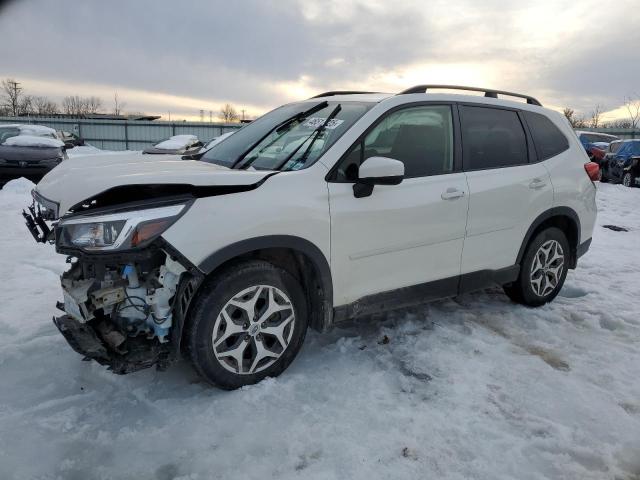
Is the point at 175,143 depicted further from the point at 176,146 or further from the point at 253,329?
the point at 253,329

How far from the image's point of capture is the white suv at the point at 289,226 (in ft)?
8.36

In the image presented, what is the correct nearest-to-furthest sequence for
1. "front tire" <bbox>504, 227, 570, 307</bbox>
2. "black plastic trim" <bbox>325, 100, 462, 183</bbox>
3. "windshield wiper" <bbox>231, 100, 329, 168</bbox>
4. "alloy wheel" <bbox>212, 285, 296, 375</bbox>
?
"alloy wheel" <bbox>212, 285, 296, 375</bbox> → "black plastic trim" <bbox>325, 100, 462, 183</bbox> → "windshield wiper" <bbox>231, 100, 329, 168</bbox> → "front tire" <bbox>504, 227, 570, 307</bbox>

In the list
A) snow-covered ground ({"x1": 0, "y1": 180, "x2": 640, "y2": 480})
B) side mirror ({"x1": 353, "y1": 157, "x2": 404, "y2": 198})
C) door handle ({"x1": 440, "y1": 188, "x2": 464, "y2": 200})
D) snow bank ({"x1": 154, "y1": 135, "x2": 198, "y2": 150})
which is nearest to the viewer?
snow-covered ground ({"x1": 0, "y1": 180, "x2": 640, "y2": 480})

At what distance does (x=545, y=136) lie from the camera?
4246 millimetres

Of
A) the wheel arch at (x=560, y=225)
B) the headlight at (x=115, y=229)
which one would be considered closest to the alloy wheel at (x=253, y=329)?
the headlight at (x=115, y=229)

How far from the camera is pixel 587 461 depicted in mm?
2346

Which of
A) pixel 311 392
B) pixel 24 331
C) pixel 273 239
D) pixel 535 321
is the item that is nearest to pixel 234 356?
pixel 311 392

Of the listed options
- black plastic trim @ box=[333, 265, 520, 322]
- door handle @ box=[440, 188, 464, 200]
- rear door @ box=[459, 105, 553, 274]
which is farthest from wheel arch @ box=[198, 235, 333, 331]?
rear door @ box=[459, 105, 553, 274]

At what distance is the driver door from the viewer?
301cm

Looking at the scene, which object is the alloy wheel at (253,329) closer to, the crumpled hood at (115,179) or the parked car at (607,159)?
the crumpled hood at (115,179)

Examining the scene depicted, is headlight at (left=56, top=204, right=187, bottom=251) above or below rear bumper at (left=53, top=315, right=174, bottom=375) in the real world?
above

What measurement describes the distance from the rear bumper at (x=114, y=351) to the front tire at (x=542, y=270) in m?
3.04

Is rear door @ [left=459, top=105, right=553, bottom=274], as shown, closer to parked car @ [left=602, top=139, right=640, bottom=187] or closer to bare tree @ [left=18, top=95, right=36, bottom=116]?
parked car @ [left=602, top=139, right=640, bottom=187]

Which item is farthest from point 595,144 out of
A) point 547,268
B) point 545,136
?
point 547,268
